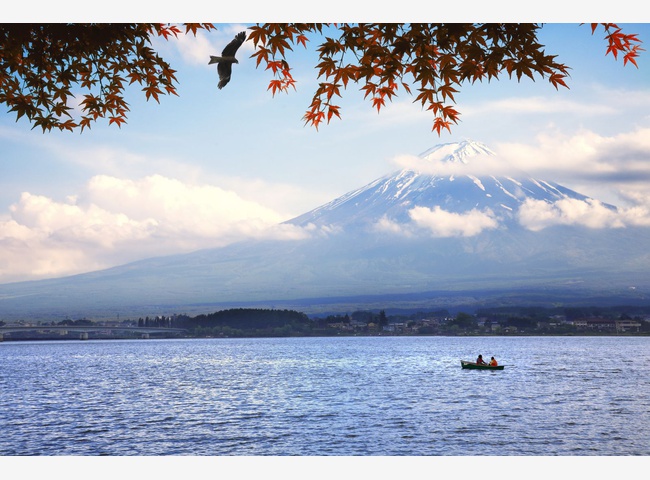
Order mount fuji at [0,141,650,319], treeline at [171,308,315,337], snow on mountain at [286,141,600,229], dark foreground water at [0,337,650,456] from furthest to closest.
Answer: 1. treeline at [171,308,315,337]
2. snow on mountain at [286,141,600,229]
3. mount fuji at [0,141,650,319]
4. dark foreground water at [0,337,650,456]

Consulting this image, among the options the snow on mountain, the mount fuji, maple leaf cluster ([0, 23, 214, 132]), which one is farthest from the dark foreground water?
the snow on mountain

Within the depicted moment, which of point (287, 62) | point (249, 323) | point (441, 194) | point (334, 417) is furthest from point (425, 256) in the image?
point (287, 62)

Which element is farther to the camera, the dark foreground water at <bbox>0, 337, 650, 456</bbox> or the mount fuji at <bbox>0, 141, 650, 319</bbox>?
the mount fuji at <bbox>0, 141, 650, 319</bbox>

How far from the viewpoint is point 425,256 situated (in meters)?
65.6

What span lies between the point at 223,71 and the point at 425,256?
61.5 m

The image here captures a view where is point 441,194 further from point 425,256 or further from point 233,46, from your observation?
point 233,46

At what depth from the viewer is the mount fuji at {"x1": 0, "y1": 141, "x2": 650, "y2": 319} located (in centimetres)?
4128

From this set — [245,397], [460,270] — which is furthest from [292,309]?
[245,397]

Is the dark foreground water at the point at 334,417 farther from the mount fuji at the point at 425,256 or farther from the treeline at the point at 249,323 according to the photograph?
the treeline at the point at 249,323

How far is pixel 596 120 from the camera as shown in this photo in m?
9.24

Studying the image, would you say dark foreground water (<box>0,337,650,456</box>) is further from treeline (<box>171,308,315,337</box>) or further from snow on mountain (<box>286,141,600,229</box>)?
treeline (<box>171,308,315,337</box>)

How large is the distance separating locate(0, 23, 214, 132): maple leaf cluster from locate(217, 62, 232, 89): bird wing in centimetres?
73
